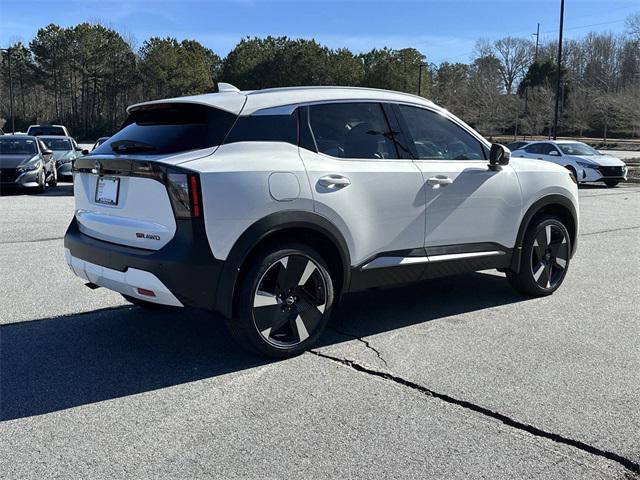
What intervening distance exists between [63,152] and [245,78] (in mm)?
53452

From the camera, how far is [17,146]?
57.6ft

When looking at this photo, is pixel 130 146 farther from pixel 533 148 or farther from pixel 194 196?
pixel 533 148

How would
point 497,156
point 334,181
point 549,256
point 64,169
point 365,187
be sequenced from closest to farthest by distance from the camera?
point 334,181
point 365,187
point 497,156
point 549,256
point 64,169

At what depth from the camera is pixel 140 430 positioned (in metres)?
3.40

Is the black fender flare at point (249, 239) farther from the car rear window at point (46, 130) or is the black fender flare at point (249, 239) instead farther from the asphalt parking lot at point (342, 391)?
A: the car rear window at point (46, 130)

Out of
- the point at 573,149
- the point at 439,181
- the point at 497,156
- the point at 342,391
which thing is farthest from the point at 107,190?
the point at 573,149

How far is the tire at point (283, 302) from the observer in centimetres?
421

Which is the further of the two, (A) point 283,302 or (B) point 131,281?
(A) point 283,302

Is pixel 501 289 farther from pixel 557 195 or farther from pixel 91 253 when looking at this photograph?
pixel 91 253

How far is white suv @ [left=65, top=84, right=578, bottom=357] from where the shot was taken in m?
4.02

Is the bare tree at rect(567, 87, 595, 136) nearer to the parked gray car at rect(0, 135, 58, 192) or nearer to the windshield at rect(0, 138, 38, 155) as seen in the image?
the parked gray car at rect(0, 135, 58, 192)

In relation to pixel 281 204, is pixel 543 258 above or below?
below

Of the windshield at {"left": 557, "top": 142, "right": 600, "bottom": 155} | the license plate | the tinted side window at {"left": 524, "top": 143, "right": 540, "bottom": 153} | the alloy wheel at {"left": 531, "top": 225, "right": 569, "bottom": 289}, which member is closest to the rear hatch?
the license plate

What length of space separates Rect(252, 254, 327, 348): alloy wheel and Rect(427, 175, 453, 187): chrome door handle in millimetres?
1255
